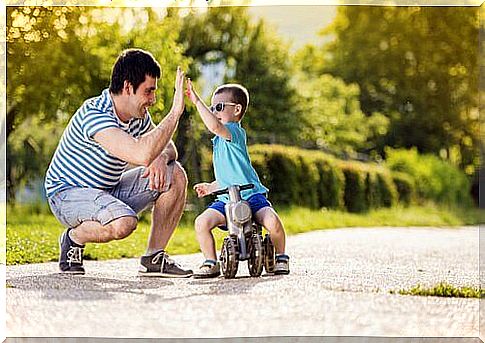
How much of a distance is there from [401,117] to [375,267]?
516 cm

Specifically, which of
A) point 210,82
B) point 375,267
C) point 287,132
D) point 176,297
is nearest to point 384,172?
point 287,132

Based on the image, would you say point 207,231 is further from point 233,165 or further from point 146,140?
point 146,140

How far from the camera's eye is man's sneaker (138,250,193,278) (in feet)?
15.5

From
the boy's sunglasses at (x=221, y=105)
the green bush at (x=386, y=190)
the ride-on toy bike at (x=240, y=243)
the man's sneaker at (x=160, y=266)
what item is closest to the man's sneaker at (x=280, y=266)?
the ride-on toy bike at (x=240, y=243)

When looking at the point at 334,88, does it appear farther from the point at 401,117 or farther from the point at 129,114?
the point at 129,114

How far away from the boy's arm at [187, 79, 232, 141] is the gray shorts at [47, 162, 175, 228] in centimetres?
33

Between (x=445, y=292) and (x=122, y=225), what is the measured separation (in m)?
1.57

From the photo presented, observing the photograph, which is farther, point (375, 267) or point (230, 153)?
point (375, 267)

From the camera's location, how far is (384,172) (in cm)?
1021

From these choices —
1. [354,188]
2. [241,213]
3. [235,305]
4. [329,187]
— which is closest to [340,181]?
[329,187]

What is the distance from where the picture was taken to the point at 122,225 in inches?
175

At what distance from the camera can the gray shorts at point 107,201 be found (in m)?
4.49

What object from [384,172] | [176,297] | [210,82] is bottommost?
[176,297]

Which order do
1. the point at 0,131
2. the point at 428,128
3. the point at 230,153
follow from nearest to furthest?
the point at 230,153
the point at 0,131
the point at 428,128
